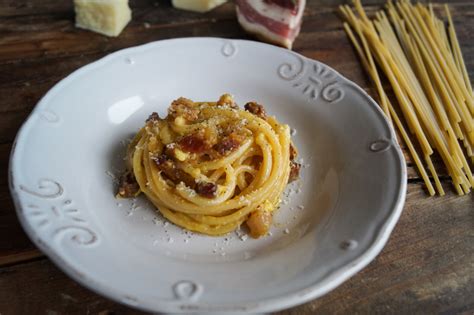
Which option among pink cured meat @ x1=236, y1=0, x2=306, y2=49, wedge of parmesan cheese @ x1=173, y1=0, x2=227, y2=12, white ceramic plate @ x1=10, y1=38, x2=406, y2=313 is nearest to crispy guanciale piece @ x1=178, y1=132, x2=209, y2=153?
white ceramic plate @ x1=10, y1=38, x2=406, y2=313

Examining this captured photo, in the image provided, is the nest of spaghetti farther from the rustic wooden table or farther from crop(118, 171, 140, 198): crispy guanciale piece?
the rustic wooden table

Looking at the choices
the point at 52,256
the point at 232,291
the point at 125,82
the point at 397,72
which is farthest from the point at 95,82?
the point at 397,72

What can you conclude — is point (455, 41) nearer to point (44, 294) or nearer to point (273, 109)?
point (273, 109)

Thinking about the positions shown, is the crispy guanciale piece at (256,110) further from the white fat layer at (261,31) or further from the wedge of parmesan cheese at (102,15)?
the wedge of parmesan cheese at (102,15)

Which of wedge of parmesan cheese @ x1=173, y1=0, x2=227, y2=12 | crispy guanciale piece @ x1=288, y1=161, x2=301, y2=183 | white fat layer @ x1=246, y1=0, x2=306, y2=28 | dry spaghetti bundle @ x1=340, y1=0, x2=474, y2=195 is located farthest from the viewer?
wedge of parmesan cheese @ x1=173, y1=0, x2=227, y2=12

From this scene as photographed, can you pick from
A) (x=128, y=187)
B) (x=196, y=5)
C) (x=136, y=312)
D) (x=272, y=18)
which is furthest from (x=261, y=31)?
(x=136, y=312)

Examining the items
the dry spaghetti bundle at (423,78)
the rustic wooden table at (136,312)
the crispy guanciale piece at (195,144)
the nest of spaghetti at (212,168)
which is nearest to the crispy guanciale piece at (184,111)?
the nest of spaghetti at (212,168)

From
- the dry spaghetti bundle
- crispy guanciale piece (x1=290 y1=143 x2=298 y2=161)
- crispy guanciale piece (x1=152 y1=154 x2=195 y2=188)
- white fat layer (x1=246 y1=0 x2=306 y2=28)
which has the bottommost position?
the dry spaghetti bundle

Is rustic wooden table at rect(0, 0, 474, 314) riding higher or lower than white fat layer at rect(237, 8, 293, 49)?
lower
